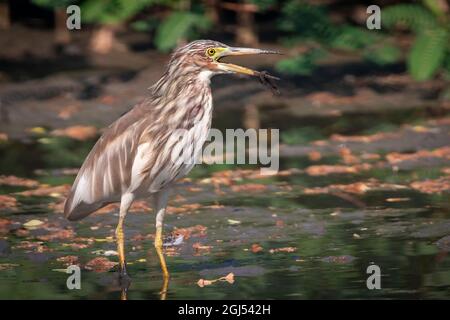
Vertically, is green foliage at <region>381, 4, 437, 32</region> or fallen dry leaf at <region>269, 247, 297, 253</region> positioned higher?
green foliage at <region>381, 4, 437, 32</region>

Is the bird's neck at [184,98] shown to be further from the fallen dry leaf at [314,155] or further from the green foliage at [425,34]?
the green foliage at [425,34]

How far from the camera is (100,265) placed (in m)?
10.9

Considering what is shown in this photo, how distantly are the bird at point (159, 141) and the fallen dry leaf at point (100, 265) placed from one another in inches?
14.4

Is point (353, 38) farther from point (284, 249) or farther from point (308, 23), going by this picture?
point (284, 249)

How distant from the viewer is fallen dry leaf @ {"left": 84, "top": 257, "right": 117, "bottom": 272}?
1081cm

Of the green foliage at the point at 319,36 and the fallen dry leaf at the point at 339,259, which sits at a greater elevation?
the green foliage at the point at 319,36

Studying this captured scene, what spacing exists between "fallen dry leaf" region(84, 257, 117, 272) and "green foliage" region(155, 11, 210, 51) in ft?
29.0

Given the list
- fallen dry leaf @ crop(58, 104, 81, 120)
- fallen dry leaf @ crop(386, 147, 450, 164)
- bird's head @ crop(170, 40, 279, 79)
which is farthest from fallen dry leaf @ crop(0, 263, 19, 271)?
fallen dry leaf @ crop(58, 104, 81, 120)

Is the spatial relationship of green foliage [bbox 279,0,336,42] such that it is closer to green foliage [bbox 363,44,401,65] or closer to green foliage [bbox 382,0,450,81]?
green foliage [bbox 363,44,401,65]

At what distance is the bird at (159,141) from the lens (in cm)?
1036

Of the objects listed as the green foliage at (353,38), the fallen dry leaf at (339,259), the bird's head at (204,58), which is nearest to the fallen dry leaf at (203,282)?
the fallen dry leaf at (339,259)

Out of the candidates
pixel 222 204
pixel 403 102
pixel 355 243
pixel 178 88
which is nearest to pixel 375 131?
pixel 403 102
